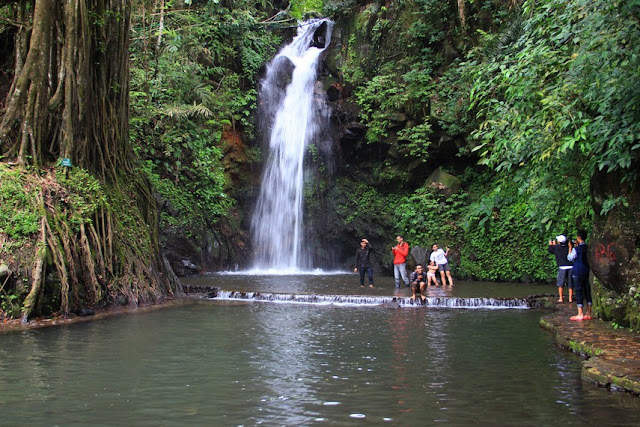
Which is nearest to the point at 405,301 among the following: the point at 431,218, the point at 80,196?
the point at 80,196

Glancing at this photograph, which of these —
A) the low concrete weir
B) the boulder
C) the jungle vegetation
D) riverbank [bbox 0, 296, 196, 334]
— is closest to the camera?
the jungle vegetation

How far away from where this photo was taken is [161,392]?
20.7 ft

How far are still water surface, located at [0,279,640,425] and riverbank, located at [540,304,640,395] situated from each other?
0.59 feet

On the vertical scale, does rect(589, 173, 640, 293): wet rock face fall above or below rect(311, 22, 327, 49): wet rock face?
below

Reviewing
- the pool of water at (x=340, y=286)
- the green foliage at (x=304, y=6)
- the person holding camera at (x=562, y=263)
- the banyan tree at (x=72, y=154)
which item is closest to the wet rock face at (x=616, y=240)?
the person holding camera at (x=562, y=263)

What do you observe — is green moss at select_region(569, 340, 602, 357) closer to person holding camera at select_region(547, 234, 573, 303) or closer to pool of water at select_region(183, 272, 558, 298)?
person holding camera at select_region(547, 234, 573, 303)

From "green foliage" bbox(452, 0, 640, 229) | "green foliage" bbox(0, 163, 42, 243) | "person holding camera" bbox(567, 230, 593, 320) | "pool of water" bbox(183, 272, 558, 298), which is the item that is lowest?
"pool of water" bbox(183, 272, 558, 298)

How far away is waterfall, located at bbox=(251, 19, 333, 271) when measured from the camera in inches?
950

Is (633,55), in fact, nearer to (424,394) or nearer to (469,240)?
(424,394)

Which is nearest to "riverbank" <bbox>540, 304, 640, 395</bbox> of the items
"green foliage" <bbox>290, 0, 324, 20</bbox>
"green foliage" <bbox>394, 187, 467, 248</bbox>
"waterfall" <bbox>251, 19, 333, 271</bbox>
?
"green foliage" <bbox>394, 187, 467, 248</bbox>

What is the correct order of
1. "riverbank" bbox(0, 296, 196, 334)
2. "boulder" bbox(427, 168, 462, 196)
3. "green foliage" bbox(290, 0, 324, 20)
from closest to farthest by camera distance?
"riverbank" bbox(0, 296, 196, 334) → "boulder" bbox(427, 168, 462, 196) → "green foliage" bbox(290, 0, 324, 20)

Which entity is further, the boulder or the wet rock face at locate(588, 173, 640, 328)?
the boulder

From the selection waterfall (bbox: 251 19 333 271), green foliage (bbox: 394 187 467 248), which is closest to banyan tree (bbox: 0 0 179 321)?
waterfall (bbox: 251 19 333 271)

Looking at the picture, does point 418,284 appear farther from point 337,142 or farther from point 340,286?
point 337,142
